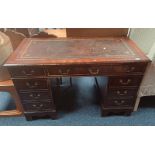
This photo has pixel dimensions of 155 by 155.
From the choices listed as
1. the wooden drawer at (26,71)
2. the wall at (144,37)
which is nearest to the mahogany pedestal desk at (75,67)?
the wooden drawer at (26,71)

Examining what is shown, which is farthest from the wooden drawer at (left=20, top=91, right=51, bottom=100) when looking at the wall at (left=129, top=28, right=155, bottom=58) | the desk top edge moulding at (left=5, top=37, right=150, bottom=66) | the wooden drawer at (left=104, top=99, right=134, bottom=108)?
the wall at (left=129, top=28, right=155, bottom=58)

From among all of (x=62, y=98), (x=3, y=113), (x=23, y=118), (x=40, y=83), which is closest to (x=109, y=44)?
(x=40, y=83)

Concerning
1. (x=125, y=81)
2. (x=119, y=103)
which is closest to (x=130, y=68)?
(x=125, y=81)

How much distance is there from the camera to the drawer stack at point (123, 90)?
1.20 m

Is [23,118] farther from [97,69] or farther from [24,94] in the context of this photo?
[97,69]

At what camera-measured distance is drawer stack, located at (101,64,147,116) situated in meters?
1.20

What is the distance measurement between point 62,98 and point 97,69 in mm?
750

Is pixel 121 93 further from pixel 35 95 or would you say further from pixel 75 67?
pixel 35 95

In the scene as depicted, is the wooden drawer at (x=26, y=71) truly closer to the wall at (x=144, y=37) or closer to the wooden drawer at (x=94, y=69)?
the wooden drawer at (x=94, y=69)

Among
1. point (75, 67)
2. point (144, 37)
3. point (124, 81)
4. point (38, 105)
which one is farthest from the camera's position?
point (144, 37)

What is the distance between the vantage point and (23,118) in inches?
59.4

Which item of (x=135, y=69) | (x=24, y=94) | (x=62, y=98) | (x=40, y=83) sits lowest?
(x=62, y=98)

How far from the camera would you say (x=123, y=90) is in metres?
1.33

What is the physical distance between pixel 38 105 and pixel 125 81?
0.75 meters
